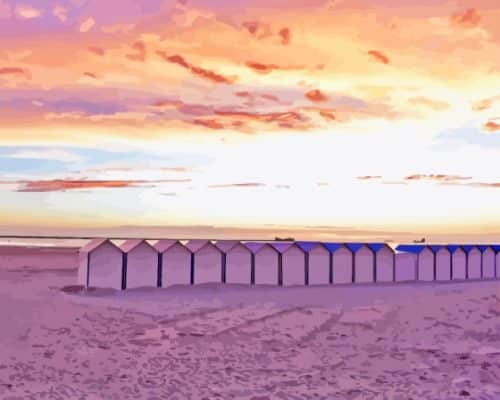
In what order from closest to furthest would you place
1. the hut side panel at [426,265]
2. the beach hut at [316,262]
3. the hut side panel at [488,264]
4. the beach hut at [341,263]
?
the beach hut at [316,262], the beach hut at [341,263], the hut side panel at [426,265], the hut side panel at [488,264]

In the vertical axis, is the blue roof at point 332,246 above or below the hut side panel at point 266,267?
above

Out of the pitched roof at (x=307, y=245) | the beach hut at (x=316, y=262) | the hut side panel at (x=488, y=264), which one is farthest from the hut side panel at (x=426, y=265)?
the pitched roof at (x=307, y=245)

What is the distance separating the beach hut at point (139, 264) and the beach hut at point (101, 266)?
27.0 inches

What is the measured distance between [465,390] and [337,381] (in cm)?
361

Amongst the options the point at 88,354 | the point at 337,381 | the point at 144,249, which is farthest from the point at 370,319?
the point at 144,249

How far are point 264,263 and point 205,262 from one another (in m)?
5.74

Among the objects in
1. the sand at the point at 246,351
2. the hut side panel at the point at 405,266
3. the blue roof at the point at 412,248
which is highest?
the blue roof at the point at 412,248

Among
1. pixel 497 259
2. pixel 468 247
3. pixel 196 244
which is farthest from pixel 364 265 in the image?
pixel 497 259

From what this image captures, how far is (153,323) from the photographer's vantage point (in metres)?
29.7

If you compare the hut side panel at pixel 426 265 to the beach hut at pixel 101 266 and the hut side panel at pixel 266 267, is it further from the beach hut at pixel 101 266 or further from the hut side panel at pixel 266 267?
the beach hut at pixel 101 266

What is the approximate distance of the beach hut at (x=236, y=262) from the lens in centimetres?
5497

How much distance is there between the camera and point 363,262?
63.4m

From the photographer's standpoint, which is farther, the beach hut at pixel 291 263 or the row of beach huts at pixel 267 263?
the beach hut at pixel 291 263

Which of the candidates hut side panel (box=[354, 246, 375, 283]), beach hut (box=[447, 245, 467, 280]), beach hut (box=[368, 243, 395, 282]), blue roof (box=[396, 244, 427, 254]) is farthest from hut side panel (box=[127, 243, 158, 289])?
beach hut (box=[447, 245, 467, 280])
